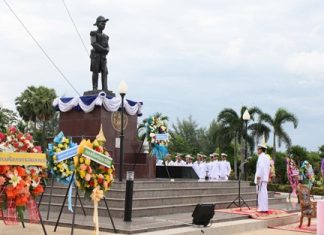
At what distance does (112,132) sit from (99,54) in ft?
9.21

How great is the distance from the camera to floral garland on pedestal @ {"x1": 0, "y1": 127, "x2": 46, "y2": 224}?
6.38 metres

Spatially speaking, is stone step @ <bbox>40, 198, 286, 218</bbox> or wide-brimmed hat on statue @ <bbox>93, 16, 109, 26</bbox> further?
wide-brimmed hat on statue @ <bbox>93, 16, 109, 26</bbox>

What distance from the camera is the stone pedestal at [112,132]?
15.2 m

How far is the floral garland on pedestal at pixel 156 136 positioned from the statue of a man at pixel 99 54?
1.94 metres

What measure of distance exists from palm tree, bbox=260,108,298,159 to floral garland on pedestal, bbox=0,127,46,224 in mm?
27796

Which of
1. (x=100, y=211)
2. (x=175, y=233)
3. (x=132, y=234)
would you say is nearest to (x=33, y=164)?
(x=132, y=234)

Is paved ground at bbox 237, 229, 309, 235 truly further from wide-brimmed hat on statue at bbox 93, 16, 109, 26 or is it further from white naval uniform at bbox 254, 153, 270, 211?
wide-brimmed hat on statue at bbox 93, 16, 109, 26

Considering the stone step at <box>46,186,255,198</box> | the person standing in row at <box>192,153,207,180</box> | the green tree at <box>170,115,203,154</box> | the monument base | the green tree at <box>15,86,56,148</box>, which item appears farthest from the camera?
the green tree at <box>170,115,203,154</box>

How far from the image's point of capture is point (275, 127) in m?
33.6

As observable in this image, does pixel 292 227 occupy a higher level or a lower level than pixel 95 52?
lower

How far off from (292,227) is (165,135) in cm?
520

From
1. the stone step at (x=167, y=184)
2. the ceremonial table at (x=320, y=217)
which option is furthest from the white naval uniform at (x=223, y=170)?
the ceremonial table at (x=320, y=217)

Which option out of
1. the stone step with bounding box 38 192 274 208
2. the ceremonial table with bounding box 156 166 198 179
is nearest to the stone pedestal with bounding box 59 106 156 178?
the stone step with bounding box 38 192 274 208

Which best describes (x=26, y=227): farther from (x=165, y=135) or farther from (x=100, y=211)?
(x=165, y=135)
